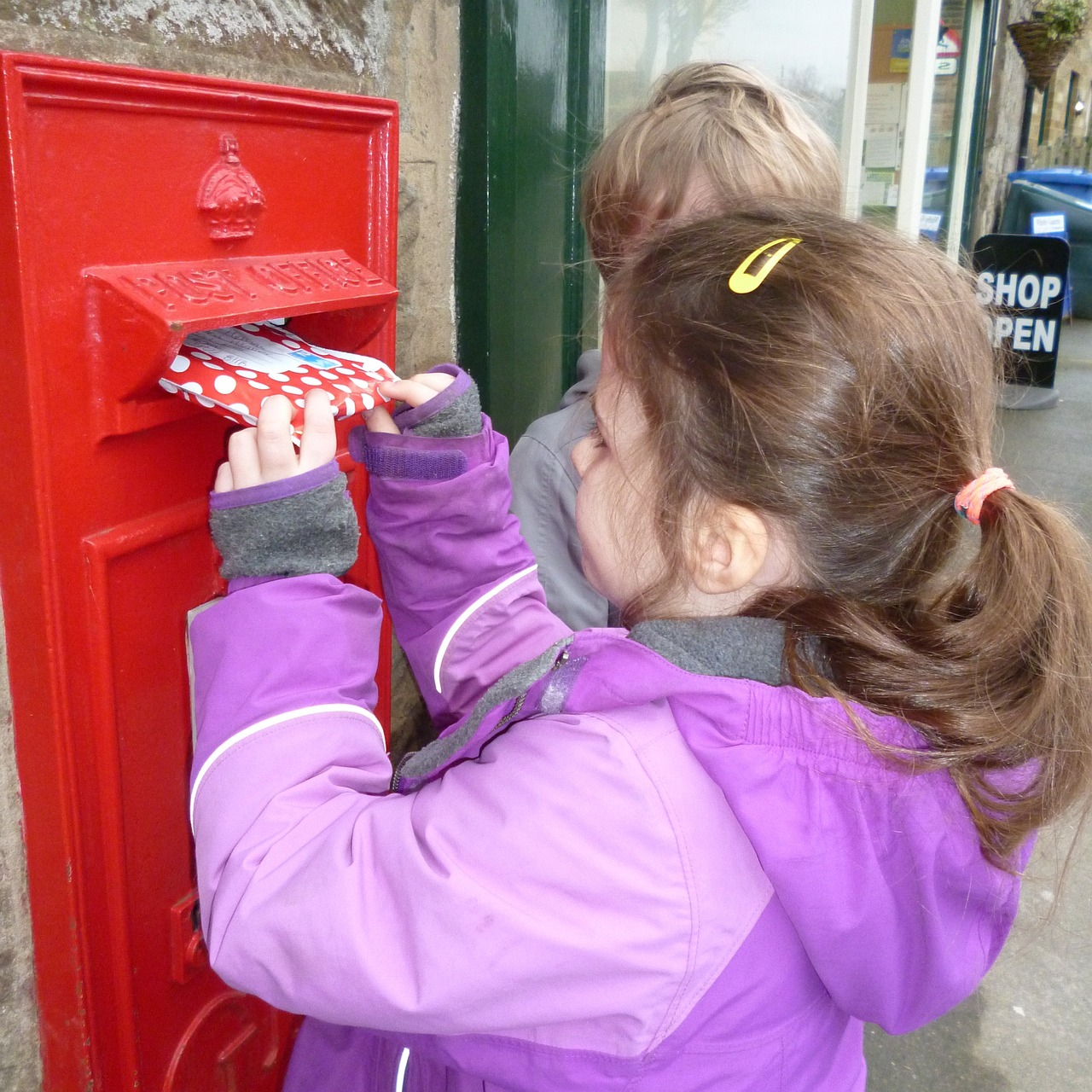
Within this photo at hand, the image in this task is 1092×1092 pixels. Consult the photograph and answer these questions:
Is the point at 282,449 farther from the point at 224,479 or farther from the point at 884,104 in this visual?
the point at 884,104

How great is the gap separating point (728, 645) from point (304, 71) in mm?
826

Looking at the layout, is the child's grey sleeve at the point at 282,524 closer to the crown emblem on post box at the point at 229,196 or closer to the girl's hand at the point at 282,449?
the girl's hand at the point at 282,449

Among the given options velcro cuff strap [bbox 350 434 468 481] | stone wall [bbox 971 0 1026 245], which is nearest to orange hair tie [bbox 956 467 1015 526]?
velcro cuff strap [bbox 350 434 468 481]

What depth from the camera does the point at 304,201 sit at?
42.0 inches

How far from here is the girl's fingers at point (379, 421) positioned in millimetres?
1167

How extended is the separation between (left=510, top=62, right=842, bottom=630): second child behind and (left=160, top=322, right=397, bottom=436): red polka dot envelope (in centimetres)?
46

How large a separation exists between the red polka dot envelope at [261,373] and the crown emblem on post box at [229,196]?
11 centimetres

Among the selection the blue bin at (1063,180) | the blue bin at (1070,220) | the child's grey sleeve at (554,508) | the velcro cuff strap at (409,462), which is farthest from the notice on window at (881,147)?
the blue bin at (1063,180)

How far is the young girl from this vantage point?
0.81 meters

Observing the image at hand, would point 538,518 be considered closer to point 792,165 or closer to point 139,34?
point 792,165

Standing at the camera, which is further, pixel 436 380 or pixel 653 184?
pixel 653 184

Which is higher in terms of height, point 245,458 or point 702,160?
point 702,160

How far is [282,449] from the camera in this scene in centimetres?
92

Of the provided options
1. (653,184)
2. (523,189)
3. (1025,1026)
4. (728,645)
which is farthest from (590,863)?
(1025,1026)
